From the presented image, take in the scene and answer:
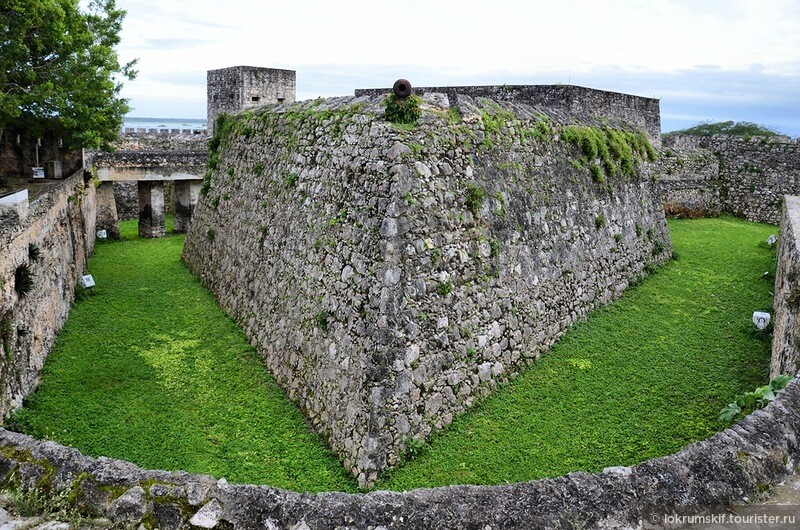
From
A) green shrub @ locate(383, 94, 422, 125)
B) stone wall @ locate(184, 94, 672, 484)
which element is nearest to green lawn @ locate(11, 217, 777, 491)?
stone wall @ locate(184, 94, 672, 484)

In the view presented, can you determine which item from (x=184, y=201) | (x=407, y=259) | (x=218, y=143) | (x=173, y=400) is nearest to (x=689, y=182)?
(x=218, y=143)

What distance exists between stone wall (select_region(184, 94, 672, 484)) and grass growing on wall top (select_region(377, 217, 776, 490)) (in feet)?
1.10

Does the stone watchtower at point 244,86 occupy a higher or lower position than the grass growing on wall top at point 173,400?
higher

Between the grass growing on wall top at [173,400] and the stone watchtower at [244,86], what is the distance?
16401 millimetres

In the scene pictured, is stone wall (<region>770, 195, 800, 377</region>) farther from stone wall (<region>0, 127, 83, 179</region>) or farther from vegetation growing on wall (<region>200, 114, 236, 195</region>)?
stone wall (<region>0, 127, 83, 179</region>)

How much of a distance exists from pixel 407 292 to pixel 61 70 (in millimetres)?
11306

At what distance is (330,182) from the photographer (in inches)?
327

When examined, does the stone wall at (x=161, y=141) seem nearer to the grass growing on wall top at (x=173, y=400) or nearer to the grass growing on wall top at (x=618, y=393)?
the grass growing on wall top at (x=173, y=400)

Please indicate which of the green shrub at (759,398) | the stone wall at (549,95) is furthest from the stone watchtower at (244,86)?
the green shrub at (759,398)

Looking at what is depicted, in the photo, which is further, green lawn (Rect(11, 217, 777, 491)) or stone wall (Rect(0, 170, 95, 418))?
stone wall (Rect(0, 170, 95, 418))

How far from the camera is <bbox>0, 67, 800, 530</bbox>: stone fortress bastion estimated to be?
363 centimetres

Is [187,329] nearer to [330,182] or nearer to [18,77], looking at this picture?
[330,182]

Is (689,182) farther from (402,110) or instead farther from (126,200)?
Result: (126,200)

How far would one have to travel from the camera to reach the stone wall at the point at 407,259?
272 inches
